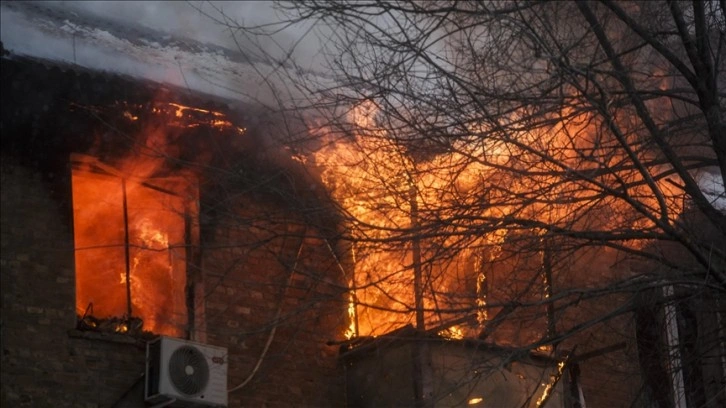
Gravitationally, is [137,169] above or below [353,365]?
above

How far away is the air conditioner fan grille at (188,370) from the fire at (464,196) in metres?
1.92

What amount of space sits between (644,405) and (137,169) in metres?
4.71

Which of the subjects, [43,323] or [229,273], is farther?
[229,273]

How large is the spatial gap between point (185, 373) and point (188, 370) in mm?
37

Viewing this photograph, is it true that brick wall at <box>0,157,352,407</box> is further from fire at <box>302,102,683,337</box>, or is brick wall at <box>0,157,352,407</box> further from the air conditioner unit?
fire at <box>302,102,683,337</box>

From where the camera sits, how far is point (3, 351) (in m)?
8.61

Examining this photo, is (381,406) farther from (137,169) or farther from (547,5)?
(547,5)

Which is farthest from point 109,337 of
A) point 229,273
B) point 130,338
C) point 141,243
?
A: point 141,243

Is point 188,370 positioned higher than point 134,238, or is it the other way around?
point 134,238

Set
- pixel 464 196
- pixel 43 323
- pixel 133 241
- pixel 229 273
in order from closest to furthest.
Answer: pixel 464 196
pixel 43 323
pixel 229 273
pixel 133 241

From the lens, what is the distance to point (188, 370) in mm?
9203

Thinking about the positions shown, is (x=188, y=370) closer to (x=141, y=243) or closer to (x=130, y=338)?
(x=130, y=338)

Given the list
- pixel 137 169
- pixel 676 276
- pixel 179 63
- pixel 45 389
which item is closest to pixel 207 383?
pixel 45 389

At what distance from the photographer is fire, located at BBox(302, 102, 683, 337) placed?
7316 millimetres
